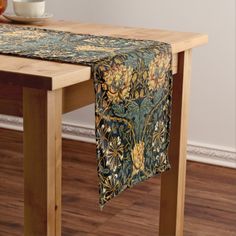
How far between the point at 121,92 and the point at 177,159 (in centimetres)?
58

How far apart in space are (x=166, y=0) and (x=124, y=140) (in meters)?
1.66

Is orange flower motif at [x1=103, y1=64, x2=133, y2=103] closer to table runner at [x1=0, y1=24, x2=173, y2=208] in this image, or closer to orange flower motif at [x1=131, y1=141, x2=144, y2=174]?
table runner at [x1=0, y1=24, x2=173, y2=208]

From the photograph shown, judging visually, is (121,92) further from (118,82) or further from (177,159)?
(177,159)

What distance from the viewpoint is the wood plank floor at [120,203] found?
255 cm

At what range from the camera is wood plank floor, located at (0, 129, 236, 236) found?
2551 millimetres

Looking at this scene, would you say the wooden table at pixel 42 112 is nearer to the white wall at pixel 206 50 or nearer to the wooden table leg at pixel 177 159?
the wooden table leg at pixel 177 159

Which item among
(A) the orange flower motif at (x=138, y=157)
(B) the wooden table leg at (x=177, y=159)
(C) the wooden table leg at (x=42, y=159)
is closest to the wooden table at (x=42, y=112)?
(C) the wooden table leg at (x=42, y=159)

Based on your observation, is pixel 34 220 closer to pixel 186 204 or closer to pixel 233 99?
pixel 186 204

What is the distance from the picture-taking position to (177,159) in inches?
87.0

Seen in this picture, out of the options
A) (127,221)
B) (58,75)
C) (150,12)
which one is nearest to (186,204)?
(127,221)

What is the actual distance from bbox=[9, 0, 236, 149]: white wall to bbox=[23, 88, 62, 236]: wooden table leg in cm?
177

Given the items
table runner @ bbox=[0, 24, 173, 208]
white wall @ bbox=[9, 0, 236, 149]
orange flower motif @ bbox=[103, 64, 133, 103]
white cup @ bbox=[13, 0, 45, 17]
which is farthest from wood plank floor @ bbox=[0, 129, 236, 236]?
orange flower motif @ bbox=[103, 64, 133, 103]

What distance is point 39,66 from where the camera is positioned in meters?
1.55

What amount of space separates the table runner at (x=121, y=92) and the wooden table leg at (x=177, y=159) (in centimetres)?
18
